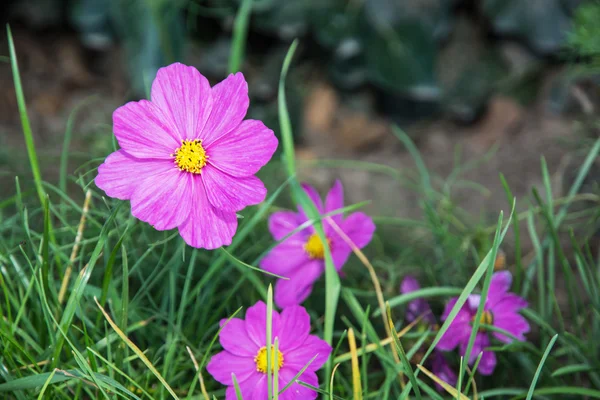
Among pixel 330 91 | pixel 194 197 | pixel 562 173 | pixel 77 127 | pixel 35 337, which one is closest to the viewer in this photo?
pixel 194 197

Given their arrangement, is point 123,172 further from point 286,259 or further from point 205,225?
point 286,259

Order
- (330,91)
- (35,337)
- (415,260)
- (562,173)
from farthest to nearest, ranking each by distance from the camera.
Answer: (330,91) → (562,173) → (415,260) → (35,337)

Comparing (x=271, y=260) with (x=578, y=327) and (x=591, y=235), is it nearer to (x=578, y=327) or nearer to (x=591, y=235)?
(x=578, y=327)

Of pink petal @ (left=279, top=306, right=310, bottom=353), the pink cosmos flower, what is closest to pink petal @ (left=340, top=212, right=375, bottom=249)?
the pink cosmos flower

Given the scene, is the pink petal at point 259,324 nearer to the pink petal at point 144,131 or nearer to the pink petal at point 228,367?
the pink petal at point 228,367

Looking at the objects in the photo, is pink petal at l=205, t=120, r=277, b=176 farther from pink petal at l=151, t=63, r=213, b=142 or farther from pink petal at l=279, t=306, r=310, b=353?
pink petal at l=279, t=306, r=310, b=353

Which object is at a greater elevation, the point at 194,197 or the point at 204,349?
the point at 194,197

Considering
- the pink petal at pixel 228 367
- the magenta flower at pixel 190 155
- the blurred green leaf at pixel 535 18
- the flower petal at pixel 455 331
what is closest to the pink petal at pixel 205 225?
the magenta flower at pixel 190 155

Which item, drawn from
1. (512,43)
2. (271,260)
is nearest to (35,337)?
(271,260)
